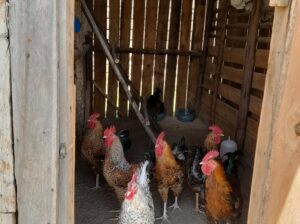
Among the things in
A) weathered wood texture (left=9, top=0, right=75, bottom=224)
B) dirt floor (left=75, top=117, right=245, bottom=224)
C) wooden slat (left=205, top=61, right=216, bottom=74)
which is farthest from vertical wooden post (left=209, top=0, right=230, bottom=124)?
weathered wood texture (left=9, top=0, right=75, bottom=224)

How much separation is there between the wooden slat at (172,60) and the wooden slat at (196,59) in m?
0.38

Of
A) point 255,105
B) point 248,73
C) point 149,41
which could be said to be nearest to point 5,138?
point 255,105

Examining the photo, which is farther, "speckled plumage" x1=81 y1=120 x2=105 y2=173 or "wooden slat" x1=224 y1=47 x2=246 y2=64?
"wooden slat" x1=224 y1=47 x2=246 y2=64

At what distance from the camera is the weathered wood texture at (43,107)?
136 cm

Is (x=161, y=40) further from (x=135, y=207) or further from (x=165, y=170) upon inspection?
(x=135, y=207)

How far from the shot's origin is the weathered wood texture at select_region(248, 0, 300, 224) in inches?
53.7

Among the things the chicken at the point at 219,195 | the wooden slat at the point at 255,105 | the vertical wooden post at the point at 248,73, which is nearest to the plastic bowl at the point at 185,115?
the vertical wooden post at the point at 248,73

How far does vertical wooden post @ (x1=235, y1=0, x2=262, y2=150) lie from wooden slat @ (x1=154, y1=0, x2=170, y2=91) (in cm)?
258

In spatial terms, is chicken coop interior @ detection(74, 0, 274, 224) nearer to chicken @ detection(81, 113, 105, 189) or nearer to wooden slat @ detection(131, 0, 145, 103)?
wooden slat @ detection(131, 0, 145, 103)

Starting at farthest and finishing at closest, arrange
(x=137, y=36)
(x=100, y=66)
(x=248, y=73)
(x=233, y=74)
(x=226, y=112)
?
(x=137, y=36) < (x=100, y=66) < (x=226, y=112) < (x=233, y=74) < (x=248, y=73)

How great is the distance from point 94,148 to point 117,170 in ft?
2.34

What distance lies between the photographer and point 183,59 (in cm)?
712

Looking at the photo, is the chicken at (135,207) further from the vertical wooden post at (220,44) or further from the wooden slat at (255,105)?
the vertical wooden post at (220,44)

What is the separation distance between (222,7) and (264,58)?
7.50 feet
